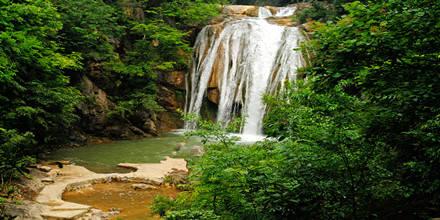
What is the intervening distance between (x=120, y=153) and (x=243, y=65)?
31.0ft

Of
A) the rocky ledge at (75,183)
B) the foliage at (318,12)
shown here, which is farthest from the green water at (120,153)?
the foliage at (318,12)

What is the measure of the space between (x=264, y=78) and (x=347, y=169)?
15194mm

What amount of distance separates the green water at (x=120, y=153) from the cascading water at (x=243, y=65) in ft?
13.3

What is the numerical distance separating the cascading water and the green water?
4.04m

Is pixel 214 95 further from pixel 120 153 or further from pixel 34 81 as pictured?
pixel 34 81

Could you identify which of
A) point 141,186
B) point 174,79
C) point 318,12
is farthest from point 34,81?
point 318,12

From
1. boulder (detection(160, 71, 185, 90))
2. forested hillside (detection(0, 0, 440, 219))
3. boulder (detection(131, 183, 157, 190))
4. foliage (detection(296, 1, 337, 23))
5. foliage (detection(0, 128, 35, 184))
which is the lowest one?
boulder (detection(131, 183, 157, 190))

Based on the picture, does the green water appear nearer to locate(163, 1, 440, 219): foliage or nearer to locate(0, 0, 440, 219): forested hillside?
locate(0, 0, 440, 219): forested hillside

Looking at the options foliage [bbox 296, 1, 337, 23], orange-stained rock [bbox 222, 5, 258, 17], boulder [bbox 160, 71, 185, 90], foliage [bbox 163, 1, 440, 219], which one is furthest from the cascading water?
foliage [bbox 163, 1, 440, 219]

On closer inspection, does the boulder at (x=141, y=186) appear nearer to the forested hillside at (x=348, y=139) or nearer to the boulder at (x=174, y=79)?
the forested hillside at (x=348, y=139)

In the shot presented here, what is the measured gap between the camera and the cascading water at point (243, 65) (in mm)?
18469

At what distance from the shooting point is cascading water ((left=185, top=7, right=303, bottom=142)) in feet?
60.6

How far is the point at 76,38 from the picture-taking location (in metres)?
14.7

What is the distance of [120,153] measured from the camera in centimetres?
1267
